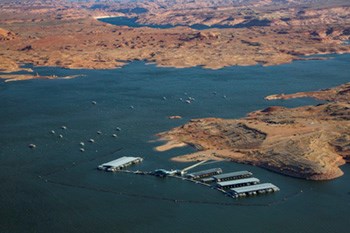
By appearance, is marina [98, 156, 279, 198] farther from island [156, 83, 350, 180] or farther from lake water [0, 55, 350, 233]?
island [156, 83, 350, 180]

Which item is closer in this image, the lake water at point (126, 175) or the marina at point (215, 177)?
the lake water at point (126, 175)

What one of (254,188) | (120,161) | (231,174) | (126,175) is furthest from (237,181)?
(120,161)

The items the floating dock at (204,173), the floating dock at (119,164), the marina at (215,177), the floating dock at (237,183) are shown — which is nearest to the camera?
the marina at (215,177)

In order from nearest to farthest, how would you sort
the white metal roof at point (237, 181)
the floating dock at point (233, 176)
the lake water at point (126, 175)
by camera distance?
1. the lake water at point (126, 175)
2. the white metal roof at point (237, 181)
3. the floating dock at point (233, 176)

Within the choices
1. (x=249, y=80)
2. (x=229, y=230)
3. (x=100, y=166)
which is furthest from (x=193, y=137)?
(x=249, y=80)

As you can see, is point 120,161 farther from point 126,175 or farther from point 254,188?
point 254,188

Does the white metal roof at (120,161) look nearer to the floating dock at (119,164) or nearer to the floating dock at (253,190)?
the floating dock at (119,164)

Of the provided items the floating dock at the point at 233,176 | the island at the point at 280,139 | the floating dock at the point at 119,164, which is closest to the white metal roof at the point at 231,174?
the floating dock at the point at 233,176
